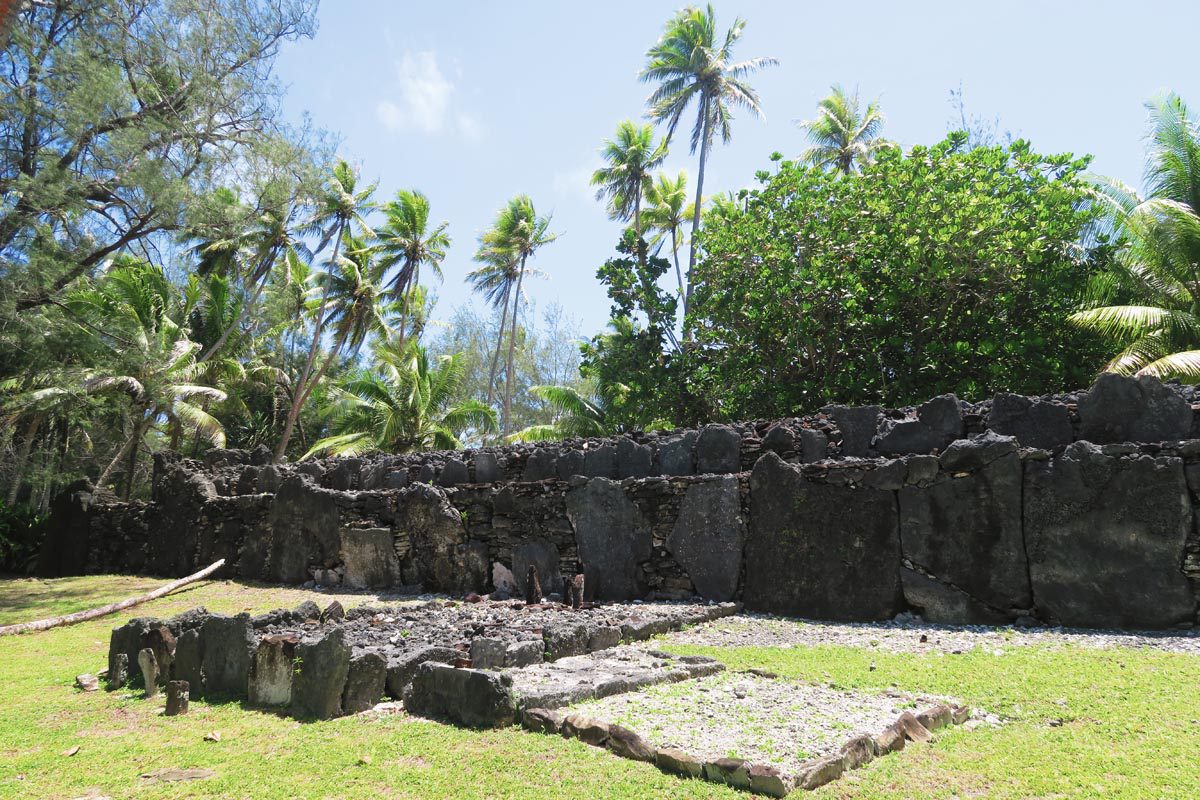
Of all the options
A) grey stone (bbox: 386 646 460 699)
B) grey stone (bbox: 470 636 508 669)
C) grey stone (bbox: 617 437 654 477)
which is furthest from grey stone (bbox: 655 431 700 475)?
grey stone (bbox: 386 646 460 699)

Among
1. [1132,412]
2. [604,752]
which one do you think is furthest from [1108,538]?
[604,752]

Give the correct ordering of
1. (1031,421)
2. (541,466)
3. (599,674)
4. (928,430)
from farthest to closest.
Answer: (541,466) < (928,430) < (1031,421) < (599,674)

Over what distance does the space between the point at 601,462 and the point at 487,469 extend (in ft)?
7.64

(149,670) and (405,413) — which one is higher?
(405,413)

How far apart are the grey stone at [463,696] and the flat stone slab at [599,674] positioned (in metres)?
0.16

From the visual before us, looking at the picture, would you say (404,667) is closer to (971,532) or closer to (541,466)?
(971,532)

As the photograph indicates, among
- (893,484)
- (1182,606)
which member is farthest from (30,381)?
(1182,606)

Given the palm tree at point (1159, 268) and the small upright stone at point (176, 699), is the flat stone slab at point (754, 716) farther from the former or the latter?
the palm tree at point (1159, 268)

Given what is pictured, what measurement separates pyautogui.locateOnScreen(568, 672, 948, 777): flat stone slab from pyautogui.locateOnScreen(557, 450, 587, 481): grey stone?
5743 millimetres

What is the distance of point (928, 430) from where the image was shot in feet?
28.8

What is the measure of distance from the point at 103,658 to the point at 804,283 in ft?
41.7

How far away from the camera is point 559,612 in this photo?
848cm

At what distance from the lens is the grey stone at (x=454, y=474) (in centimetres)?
1288

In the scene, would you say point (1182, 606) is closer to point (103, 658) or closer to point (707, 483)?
point (707, 483)
